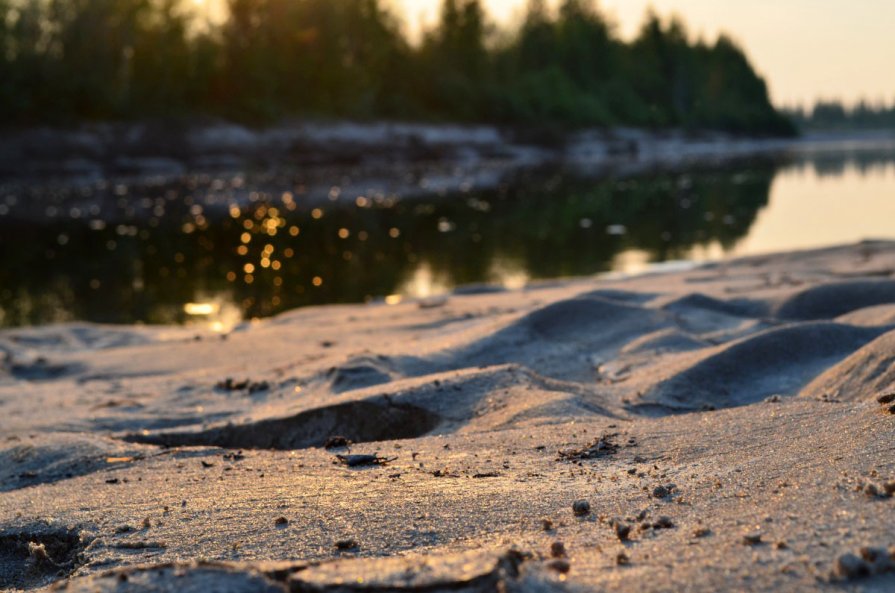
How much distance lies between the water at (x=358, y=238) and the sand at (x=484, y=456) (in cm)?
343

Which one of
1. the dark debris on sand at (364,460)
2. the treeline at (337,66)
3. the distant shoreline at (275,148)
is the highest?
the treeline at (337,66)

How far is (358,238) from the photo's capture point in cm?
1411

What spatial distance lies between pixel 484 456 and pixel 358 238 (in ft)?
37.0

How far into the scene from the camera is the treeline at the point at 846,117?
5699 inches

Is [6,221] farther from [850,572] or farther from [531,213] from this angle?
[850,572]

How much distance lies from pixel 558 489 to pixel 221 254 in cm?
1071

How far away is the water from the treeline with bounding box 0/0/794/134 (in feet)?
53.2

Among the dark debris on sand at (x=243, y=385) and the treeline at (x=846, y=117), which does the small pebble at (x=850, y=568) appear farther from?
the treeline at (x=846, y=117)

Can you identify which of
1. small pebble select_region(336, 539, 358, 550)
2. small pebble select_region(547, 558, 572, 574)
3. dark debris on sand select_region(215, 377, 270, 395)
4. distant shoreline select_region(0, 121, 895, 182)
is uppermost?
distant shoreline select_region(0, 121, 895, 182)

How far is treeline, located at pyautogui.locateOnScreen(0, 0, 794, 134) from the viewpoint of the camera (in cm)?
3769

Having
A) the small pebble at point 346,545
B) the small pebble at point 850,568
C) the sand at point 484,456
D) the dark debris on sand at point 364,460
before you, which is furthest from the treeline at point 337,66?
the small pebble at point 850,568

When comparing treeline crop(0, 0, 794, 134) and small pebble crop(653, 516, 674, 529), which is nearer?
small pebble crop(653, 516, 674, 529)

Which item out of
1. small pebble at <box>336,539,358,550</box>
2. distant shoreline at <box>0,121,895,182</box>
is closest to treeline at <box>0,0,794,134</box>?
distant shoreline at <box>0,121,895,182</box>

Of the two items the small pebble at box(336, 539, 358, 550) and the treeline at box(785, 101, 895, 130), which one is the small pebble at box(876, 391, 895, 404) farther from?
the treeline at box(785, 101, 895, 130)
